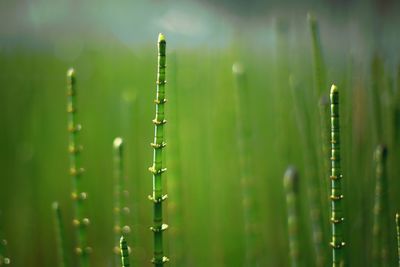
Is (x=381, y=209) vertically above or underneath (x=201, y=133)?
underneath

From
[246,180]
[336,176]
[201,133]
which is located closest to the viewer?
[336,176]

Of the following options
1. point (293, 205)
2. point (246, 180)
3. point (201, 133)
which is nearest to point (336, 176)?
point (293, 205)

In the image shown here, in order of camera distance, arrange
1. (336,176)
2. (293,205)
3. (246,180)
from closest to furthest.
A: (336,176)
(293,205)
(246,180)

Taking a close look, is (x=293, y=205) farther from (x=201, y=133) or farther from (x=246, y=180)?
(x=201, y=133)

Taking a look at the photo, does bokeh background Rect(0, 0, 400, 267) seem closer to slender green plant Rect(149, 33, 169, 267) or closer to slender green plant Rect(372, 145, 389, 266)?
slender green plant Rect(372, 145, 389, 266)

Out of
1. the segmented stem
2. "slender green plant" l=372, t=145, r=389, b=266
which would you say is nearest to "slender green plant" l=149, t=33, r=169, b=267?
the segmented stem

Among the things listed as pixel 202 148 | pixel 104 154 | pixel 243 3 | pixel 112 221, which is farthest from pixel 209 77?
pixel 243 3
